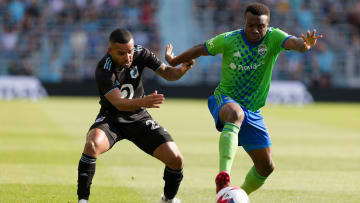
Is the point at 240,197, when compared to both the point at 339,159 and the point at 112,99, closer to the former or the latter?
the point at 112,99

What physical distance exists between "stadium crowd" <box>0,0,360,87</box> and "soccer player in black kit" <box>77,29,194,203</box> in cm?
2594

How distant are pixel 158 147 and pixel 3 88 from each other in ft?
86.7

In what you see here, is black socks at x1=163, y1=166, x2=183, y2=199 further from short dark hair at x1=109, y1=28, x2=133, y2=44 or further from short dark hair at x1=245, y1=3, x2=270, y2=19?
short dark hair at x1=245, y1=3, x2=270, y2=19

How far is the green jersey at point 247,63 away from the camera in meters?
7.76

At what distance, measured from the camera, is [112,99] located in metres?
A: 7.45

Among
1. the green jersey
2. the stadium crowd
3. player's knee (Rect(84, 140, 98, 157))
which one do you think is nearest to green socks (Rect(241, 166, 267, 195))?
the green jersey

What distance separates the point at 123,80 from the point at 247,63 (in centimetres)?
137

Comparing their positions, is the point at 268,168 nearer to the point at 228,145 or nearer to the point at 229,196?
the point at 228,145

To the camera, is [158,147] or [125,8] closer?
[158,147]

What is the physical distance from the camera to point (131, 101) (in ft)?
24.1

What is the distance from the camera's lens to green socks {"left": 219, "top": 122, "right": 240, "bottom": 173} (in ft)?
22.6

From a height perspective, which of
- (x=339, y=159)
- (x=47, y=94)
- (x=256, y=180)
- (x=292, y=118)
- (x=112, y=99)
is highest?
(x=112, y=99)

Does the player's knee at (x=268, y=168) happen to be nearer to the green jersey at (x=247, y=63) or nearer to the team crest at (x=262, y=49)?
the green jersey at (x=247, y=63)

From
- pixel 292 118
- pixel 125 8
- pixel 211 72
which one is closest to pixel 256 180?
pixel 292 118
